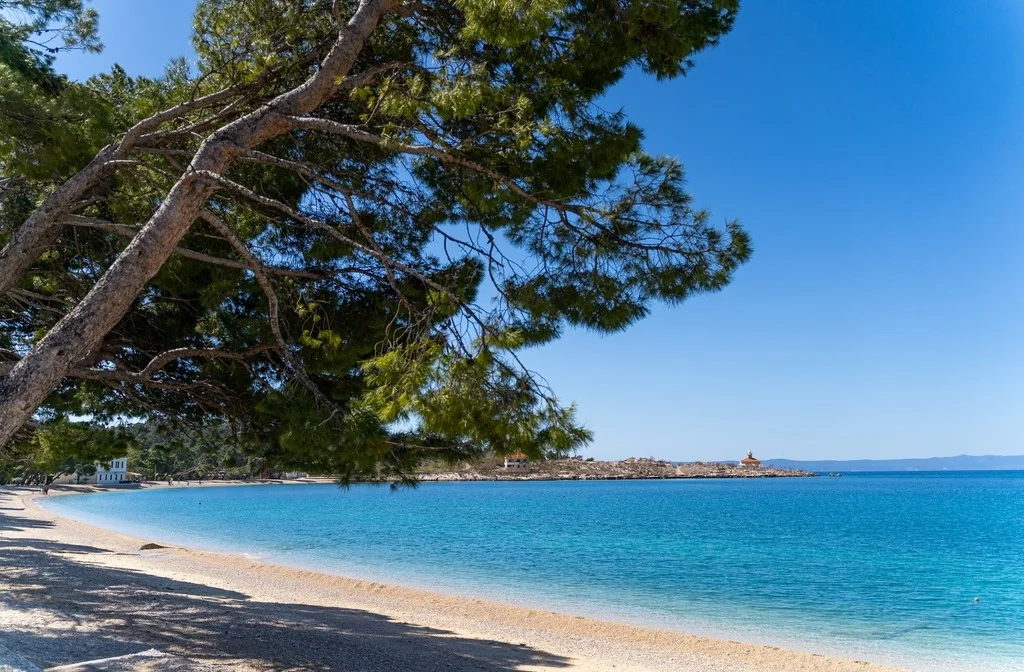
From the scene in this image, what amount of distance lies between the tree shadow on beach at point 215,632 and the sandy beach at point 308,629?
A: 2cm

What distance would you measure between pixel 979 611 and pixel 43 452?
17.9 metres

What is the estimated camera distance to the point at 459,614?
12836 millimetres

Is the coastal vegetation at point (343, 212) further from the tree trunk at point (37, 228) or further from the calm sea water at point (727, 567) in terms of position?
the calm sea water at point (727, 567)

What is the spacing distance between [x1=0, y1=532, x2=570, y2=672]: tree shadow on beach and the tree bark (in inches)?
136

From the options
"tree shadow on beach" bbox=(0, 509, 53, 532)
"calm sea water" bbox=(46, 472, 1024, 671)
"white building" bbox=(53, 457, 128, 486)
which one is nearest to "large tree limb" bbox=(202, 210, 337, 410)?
"calm sea water" bbox=(46, 472, 1024, 671)

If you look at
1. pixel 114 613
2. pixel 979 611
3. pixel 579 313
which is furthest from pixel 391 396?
pixel 979 611

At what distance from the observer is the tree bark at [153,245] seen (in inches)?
134

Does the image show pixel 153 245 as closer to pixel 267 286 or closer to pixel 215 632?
pixel 267 286

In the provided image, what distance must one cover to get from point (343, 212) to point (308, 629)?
6.56 meters

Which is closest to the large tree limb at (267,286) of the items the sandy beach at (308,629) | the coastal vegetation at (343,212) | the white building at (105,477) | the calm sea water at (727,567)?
the coastal vegetation at (343,212)

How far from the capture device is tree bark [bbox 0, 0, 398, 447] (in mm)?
3412

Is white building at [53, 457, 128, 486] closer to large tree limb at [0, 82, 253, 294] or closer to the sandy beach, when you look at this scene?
the sandy beach

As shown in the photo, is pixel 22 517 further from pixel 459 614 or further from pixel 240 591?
pixel 459 614

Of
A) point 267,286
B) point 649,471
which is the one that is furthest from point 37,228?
point 649,471
